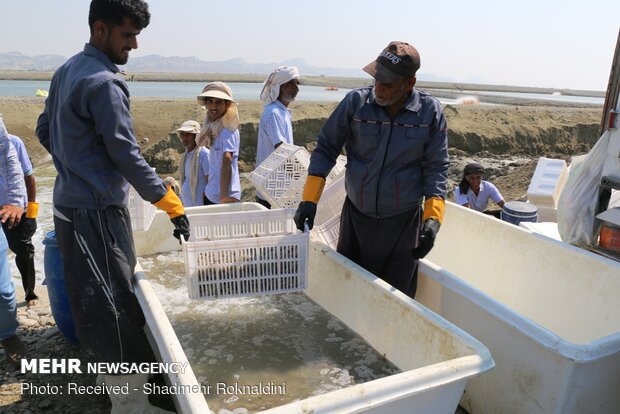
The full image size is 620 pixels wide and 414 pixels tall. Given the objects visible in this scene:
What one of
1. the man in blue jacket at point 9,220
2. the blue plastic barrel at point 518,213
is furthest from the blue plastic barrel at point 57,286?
the blue plastic barrel at point 518,213

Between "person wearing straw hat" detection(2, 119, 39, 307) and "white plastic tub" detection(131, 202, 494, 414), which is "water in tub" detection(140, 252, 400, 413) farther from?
"person wearing straw hat" detection(2, 119, 39, 307)

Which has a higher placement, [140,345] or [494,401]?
[140,345]

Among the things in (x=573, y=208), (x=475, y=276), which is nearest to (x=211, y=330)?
(x=475, y=276)

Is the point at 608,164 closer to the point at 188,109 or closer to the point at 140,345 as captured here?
the point at 140,345

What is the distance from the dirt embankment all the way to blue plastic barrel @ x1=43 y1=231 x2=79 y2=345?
25.6 feet

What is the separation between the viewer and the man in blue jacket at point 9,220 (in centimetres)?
275

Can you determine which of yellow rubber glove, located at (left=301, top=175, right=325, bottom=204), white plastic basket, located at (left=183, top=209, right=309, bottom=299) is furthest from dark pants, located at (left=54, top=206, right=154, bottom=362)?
yellow rubber glove, located at (left=301, top=175, right=325, bottom=204)

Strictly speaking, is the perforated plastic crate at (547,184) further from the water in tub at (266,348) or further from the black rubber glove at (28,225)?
the black rubber glove at (28,225)

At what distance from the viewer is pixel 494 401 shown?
2377 millimetres

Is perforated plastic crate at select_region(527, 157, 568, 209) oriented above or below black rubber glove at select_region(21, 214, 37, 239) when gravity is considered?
above

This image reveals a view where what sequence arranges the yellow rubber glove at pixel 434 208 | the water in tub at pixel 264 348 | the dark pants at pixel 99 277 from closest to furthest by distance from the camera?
the dark pants at pixel 99 277 < the water in tub at pixel 264 348 < the yellow rubber glove at pixel 434 208

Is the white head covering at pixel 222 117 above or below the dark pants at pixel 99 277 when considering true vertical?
above

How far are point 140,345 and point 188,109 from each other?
13077 millimetres

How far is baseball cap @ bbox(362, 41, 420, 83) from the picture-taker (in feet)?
7.68
